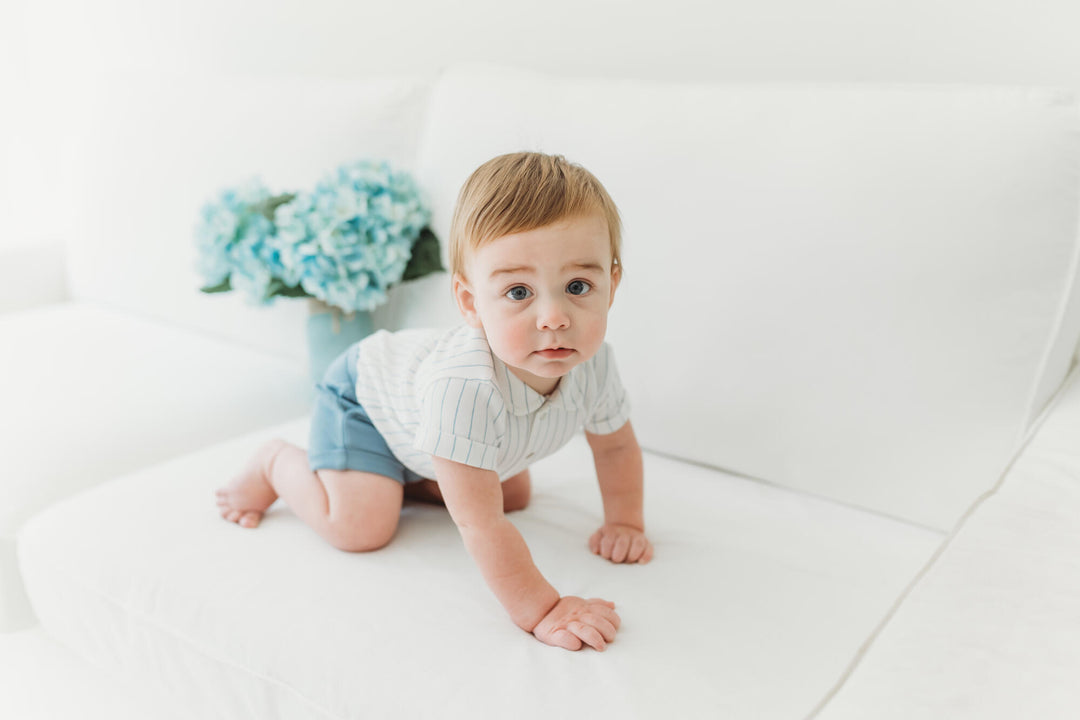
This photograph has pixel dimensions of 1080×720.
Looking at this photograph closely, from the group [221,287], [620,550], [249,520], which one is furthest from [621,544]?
[221,287]

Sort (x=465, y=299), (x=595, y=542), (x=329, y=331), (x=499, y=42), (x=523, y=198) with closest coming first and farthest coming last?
(x=523, y=198)
(x=465, y=299)
(x=595, y=542)
(x=329, y=331)
(x=499, y=42)

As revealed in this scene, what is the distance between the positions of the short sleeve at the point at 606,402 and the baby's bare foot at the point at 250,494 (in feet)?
1.40

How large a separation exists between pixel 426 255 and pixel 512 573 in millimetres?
694

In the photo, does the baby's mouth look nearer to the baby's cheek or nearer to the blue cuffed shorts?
the baby's cheek

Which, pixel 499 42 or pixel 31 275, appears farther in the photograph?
pixel 31 275

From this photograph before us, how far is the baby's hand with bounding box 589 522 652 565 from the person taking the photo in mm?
1035

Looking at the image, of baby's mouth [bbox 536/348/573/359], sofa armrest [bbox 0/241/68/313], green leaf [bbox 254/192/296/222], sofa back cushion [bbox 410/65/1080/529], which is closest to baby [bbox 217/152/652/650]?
baby's mouth [bbox 536/348/573/359]

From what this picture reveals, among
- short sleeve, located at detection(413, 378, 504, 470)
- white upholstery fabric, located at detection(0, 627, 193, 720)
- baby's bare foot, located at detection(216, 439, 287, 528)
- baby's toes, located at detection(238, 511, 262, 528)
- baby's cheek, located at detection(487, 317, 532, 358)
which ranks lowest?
white upholstery fabric, located at detection(0, 627, 193, 720)

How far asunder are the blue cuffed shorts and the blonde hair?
1.06 ft

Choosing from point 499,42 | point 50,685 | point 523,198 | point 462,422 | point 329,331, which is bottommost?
point 50,685

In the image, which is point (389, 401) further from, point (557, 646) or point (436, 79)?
point (436, 79)

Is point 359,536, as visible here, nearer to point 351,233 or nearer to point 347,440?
point 347,440

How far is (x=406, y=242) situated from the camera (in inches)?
56.0

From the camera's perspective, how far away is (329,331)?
4.97 ft
